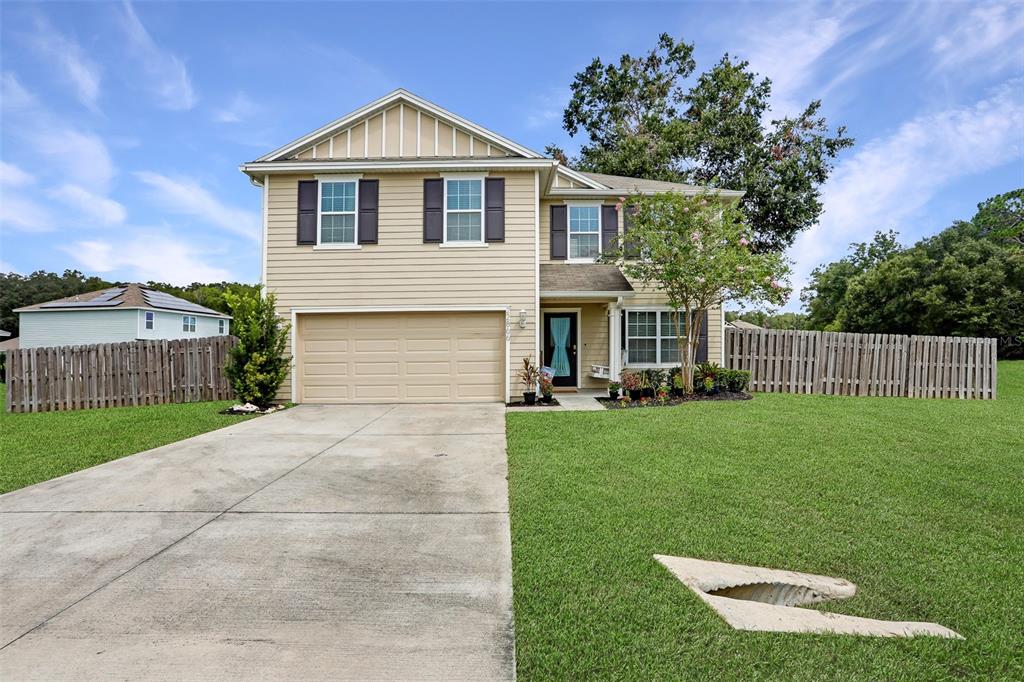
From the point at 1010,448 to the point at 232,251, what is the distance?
27.1 m

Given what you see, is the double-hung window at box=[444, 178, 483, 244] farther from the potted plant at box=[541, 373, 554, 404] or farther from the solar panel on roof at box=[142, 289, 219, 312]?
the solar panel on roof at box=[142, 289, 219, 312]

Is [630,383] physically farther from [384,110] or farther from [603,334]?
[384,110]

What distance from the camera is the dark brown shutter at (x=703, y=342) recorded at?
12352 millimetres

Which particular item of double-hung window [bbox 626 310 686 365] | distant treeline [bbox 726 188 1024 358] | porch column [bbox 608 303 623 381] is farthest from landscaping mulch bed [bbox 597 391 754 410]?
distant treeline [bbox 726 188 1024 358]

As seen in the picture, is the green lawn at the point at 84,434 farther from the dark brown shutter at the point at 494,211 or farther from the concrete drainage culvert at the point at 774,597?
the concrete drainage culvert at the point at 774,597

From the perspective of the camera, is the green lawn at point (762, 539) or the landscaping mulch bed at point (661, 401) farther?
the landscaping mulch bed at point (661, 401)

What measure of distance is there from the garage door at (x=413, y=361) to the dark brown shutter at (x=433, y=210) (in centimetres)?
168

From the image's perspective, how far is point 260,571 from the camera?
3170 mm

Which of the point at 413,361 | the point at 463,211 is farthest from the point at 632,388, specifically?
the point at 463,211

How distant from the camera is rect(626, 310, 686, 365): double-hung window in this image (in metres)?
12.5

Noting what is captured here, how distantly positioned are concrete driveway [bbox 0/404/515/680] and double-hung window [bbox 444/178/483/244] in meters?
6.30

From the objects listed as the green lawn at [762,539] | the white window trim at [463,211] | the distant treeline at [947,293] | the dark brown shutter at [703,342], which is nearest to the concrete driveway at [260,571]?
the green lawn at [762,539]

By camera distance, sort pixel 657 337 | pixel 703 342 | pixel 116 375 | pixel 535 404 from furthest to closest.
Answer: pixel 657 337 < pixel 703 342 < pixel 116 375 < pixel 535 404

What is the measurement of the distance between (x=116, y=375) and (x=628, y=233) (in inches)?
475
